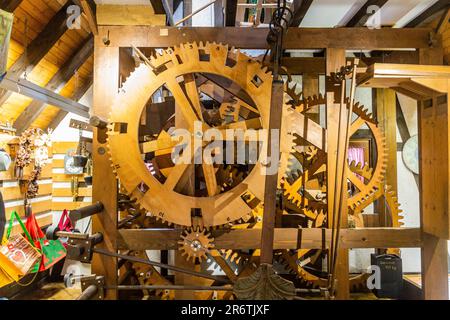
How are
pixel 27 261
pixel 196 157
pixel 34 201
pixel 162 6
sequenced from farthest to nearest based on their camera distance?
pixel 34 201
pixel 27 261
pixel 162 6
pixel 196 157

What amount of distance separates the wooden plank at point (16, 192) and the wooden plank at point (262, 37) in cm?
285

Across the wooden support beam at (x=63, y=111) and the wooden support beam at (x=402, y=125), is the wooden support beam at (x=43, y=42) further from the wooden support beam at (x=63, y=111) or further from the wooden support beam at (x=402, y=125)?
the wooden support beam at (x=402, y=125)

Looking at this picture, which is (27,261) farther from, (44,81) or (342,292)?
(342,292)

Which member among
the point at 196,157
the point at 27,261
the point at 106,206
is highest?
the point at 196,157

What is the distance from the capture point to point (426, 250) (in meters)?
1.90

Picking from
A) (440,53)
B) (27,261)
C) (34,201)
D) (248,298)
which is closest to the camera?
(248,298)

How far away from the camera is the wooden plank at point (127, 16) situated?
2.03 m

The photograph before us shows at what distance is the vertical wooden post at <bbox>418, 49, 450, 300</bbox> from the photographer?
1.76 meters

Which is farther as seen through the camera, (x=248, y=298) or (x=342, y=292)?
(x=342, y=292)

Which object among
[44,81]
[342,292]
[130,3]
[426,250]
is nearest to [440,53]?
[426,250]

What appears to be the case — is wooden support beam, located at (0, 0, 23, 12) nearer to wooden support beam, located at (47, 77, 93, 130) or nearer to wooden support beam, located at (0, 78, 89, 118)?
wooden support beam, located at (0, 78, 89, 118)

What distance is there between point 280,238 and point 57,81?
3.47 m

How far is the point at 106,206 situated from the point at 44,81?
2686 millimetres

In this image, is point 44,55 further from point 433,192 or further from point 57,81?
point 433,192
